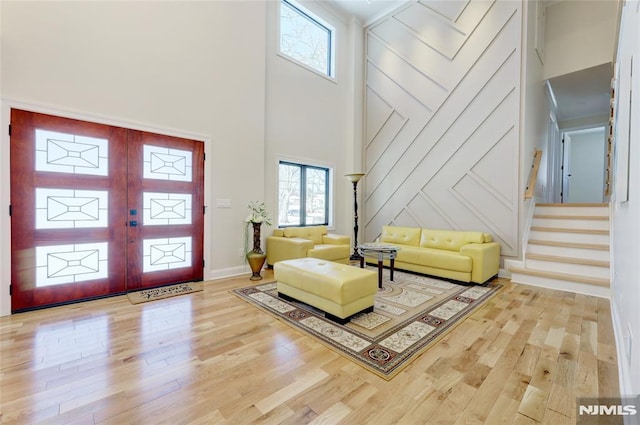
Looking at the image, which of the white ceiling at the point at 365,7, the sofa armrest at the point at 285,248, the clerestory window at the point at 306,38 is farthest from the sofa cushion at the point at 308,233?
the white ceiling at the point at 365,7

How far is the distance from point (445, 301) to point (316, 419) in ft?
8.00

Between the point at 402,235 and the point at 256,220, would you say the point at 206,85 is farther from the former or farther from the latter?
the point at 402,235

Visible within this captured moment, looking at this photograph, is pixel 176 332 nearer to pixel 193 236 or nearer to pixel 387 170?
pixel 193 236

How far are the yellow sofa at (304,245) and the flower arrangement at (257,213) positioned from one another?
1.48ft

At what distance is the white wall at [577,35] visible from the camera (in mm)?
5016

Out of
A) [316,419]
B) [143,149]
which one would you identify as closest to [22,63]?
[143,149]

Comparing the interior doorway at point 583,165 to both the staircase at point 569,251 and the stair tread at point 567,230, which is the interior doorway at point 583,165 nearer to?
the staircase at point 569,251

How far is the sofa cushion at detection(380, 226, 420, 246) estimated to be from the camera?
5.24 m

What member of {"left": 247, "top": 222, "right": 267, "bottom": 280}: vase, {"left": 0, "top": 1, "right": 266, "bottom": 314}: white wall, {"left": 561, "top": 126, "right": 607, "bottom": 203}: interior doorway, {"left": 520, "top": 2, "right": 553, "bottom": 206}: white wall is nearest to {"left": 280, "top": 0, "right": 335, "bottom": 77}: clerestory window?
{"left": 0, "top": 1, "right": 266, "bottom": 314}: white wall

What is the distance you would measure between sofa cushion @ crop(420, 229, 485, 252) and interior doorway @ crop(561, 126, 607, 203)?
241 inches

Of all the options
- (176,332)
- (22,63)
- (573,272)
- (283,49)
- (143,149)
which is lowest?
(176,332)

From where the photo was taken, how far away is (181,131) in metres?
3.99

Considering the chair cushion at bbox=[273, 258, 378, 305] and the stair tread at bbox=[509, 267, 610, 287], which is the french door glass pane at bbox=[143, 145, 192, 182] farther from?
the stair tread at bbox=[509, 267, 610, 287]

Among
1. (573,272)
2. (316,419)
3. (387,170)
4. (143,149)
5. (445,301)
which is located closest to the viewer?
(316,419)
